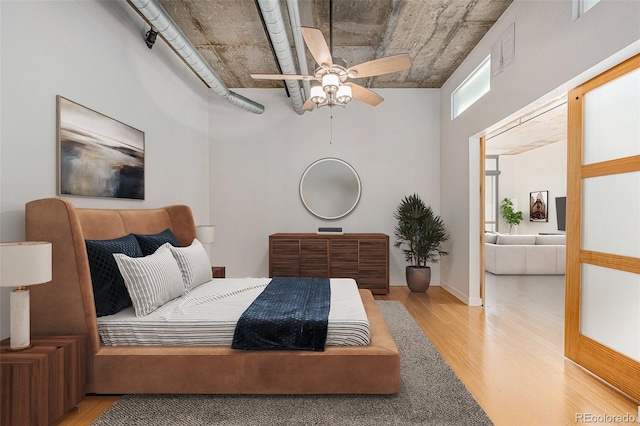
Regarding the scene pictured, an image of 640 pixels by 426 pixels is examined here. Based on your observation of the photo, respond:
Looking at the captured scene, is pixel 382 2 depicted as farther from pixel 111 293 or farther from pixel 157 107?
pixel 111 293

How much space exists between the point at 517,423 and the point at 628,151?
1.81 m

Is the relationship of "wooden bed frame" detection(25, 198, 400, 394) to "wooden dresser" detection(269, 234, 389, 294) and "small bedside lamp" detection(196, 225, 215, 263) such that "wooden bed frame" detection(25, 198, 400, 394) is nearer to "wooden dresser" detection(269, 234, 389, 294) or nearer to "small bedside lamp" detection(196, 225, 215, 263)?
"small bedside lamp" detection(196, 225, 215, 263)

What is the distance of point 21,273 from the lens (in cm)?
174

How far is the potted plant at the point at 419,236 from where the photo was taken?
197 inches

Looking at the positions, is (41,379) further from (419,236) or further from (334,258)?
(419,236)

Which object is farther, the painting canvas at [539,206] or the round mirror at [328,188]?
the painting canvas at [539,206]

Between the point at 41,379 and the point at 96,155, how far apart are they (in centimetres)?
175

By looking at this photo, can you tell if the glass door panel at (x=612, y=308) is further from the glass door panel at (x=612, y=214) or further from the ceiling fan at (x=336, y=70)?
the ceiling fan at (x=336, y=70)

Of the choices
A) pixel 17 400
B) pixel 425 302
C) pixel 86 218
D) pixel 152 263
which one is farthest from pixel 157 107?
pixel 425 302

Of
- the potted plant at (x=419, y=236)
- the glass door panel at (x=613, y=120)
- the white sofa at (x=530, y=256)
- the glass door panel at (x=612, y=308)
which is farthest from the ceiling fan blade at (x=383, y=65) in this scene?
the white sofa at (x=530, y=256)

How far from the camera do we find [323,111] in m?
5.57

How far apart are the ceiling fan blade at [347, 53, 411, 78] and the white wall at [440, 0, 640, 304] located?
1.12 meters

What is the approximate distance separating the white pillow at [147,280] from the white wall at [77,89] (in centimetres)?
64
